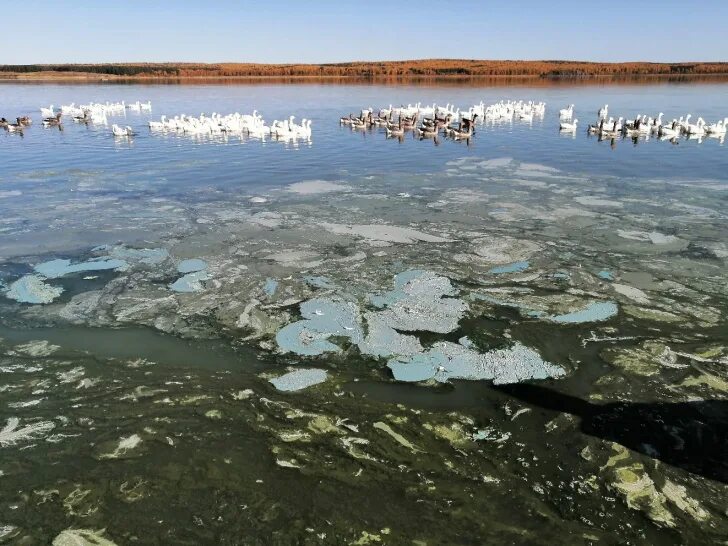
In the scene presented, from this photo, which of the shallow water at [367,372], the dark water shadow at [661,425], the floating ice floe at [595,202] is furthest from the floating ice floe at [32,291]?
the floating ice floe at [595,202]

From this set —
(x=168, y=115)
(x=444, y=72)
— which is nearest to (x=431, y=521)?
(x=168, y=115)


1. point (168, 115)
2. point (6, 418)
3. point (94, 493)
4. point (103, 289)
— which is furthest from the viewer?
point (168, 115)

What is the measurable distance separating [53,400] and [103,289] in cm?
332

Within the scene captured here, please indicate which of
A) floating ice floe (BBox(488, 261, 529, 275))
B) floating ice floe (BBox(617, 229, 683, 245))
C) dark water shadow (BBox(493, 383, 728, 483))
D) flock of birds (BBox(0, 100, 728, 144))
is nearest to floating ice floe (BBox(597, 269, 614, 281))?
floating ice floe (BBox(488, 261, 529, 275))

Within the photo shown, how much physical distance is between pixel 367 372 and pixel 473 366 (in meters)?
1.45

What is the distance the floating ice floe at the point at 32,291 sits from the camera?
8625 millimetres

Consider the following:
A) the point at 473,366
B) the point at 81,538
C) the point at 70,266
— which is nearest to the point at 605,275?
the point at 473,366

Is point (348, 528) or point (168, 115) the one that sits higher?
point (168, 115)

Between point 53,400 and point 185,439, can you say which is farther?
point 53,400

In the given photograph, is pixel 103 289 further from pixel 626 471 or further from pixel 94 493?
pixel 626 471

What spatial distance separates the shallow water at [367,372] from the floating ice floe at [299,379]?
5 cm

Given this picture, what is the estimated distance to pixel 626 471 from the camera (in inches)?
195

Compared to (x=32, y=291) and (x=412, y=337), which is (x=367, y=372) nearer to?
(x=412, y=337)

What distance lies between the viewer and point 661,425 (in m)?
5.56
